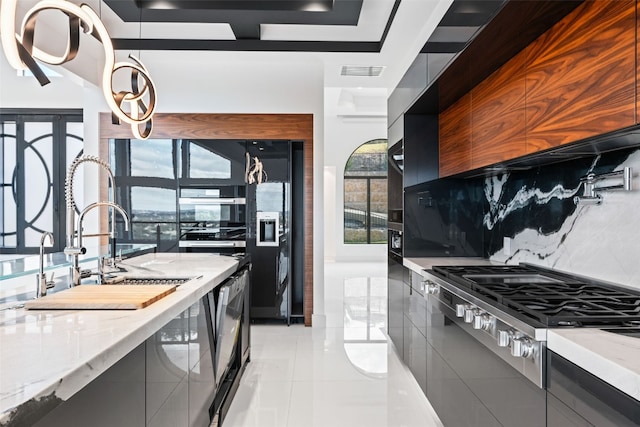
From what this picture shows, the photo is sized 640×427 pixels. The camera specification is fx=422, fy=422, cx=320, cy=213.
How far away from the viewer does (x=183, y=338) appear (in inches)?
72.7

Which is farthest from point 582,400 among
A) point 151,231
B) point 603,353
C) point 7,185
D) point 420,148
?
point 7,185

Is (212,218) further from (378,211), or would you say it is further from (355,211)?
(378,211)

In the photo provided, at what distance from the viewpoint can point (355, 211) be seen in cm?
1174

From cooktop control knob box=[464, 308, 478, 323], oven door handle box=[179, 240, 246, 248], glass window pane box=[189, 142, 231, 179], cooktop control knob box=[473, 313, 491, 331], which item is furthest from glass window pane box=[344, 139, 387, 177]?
cooktop control knob box=[473, 313, 491, 331]

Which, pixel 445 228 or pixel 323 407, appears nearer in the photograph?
pixel 323 407

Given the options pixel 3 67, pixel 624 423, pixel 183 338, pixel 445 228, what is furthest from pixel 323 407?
pixel 3 67

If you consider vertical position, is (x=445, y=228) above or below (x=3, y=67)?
below

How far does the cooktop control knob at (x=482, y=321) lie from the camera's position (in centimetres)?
166

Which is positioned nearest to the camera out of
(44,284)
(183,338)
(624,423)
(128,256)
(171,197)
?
(624,423)

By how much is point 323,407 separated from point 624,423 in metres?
2.12

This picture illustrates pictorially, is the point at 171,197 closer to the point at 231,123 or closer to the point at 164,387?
the point at 231,123

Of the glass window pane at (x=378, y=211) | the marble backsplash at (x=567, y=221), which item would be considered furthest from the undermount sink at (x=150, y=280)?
the glass window pane at (x=378, y=211)

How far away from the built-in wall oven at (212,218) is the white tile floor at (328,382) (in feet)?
3.48

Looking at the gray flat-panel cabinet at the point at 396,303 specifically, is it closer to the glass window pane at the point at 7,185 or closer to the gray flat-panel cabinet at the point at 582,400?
the gray flat-panel cabinet at the point at 582,400
